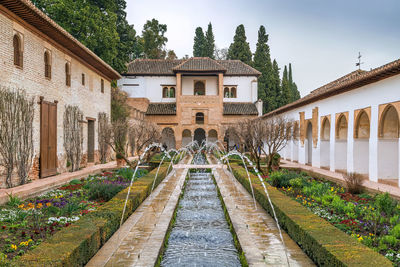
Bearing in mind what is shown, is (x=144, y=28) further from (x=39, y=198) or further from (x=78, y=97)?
(x=39, y=198)

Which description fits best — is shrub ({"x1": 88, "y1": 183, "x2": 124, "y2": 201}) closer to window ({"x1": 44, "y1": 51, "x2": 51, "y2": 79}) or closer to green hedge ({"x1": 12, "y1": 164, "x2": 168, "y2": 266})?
green hedge ({"x1": 12, "y1": 164, "x2": 168, "y2": 266})

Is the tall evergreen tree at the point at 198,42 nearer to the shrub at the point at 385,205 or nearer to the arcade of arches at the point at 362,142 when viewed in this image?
the arcade of arches at the point at 362,142

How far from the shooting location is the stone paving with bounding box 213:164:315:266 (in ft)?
14.7

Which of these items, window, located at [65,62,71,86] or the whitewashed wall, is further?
window, located at [65,62,71,86]

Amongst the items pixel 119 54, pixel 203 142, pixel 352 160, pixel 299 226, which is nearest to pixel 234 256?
pixel 299 226

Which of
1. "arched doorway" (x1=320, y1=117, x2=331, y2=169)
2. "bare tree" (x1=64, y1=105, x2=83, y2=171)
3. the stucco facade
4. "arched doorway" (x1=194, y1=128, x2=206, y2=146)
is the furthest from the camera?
"arched doorway" (x1=194, y1=128, x2=206, y2=146)

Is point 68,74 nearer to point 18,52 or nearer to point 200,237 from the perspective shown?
point 18,52

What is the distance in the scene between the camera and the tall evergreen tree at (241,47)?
129 feet

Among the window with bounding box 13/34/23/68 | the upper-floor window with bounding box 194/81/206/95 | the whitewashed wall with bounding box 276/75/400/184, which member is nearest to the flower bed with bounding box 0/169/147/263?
the window with bounding box 13/34/23/68

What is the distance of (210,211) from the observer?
820 centimetres

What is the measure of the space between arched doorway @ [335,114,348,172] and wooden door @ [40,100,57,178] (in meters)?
11.3

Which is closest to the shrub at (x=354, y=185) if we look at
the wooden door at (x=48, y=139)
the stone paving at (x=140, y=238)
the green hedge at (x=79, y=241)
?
the stone paving at (x=140, y=238)

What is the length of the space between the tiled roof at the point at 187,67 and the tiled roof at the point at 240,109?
10.4 ft

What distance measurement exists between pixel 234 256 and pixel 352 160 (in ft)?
32.3
